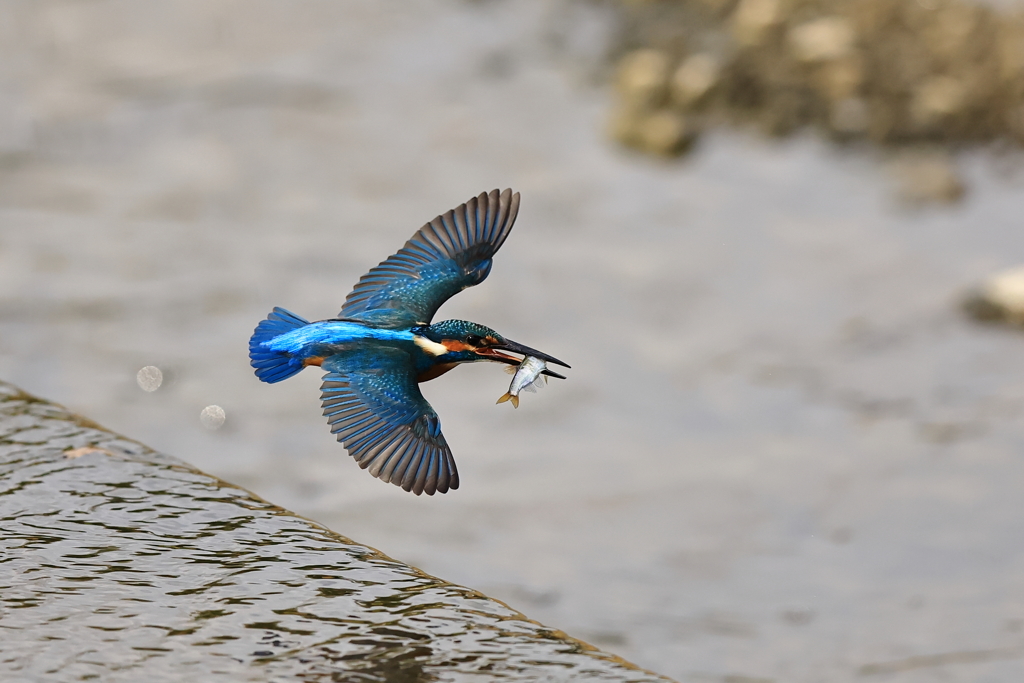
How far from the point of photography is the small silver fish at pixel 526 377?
2.51m

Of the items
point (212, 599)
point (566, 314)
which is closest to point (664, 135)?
point (566, 314)

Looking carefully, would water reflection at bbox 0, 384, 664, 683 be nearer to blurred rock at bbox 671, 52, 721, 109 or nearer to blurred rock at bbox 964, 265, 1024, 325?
blurred rock at bbox 964, 265, 1024, 325

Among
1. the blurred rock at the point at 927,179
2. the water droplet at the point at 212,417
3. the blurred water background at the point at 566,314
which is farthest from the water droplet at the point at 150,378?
the blurred rock at the point at 927,179

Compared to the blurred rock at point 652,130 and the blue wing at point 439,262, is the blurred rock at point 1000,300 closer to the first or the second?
the blurred rock at point 652,130

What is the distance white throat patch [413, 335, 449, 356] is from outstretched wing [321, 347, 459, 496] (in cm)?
4

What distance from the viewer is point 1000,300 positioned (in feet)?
24.2

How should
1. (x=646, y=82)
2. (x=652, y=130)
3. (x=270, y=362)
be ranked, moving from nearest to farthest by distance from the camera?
(x=270, y=362) < (x=652, y=130) < (x=646, y=82)

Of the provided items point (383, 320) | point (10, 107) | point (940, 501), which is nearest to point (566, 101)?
point (10, 107)

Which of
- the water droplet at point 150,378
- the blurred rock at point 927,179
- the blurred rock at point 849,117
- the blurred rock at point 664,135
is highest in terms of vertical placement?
the blurred rock at point 849,117

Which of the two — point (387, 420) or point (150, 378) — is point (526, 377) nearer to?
point (387, 420)

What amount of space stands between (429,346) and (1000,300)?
5584 mm

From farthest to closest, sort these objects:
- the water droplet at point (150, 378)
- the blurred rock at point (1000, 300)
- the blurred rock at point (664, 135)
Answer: the blurred rock at point (664, 135), the blurred rock at point (1000, 300), the water droplet at point (150, 378)

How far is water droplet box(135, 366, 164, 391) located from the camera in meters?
6.70

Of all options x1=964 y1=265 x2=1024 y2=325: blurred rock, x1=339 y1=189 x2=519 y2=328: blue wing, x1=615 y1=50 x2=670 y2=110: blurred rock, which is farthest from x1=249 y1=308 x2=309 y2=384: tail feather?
x1=615 y1=50 x2=670 y2=110: blurred rock
